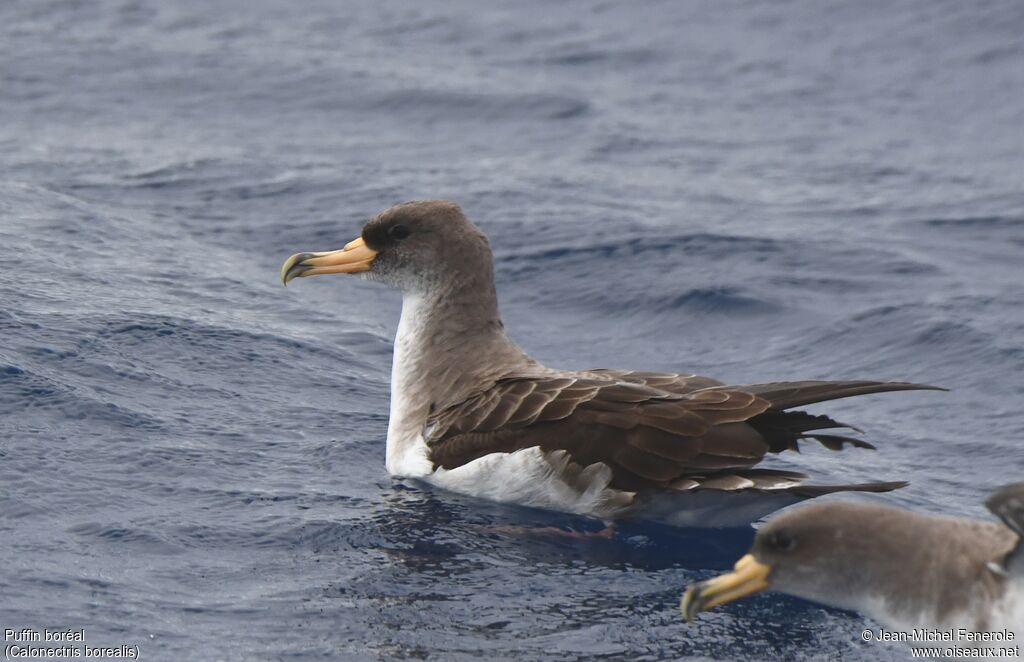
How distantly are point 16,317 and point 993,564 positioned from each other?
21.9ft

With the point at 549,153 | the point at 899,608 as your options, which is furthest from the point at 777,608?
the point at 549,153

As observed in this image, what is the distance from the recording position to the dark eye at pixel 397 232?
30.8 ft

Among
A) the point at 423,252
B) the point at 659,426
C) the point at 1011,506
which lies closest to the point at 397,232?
the point at 423,252

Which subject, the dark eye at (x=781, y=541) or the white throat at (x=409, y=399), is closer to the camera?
the dark eye at (x=781, y=541)

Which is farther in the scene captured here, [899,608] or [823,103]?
[823,103]

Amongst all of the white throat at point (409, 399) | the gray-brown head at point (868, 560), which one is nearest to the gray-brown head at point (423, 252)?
the white throat at point (409, 399)

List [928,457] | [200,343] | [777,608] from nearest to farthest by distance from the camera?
[777,608] → [928,457] → [200,343]

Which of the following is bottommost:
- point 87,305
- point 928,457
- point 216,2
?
point 928,457

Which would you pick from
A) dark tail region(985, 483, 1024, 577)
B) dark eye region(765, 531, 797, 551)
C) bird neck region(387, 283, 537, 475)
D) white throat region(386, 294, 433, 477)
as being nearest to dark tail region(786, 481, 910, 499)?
dark eye region(765, 531, 797, 551)

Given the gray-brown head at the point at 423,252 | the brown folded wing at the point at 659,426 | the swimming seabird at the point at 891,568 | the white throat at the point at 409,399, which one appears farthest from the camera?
the gray-brown head at the point at 423,252

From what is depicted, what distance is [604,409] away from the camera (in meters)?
7.96

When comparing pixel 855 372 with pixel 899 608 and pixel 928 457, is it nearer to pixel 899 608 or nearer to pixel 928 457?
pixel 928 457

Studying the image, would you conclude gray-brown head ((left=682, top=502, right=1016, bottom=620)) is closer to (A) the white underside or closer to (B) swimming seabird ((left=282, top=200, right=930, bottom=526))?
(B) swimming seabird ((left=282, top=200, right=930, bottom=526))

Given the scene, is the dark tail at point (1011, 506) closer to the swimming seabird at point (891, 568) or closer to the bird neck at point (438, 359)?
the swimming seabird at point (891, 568)
